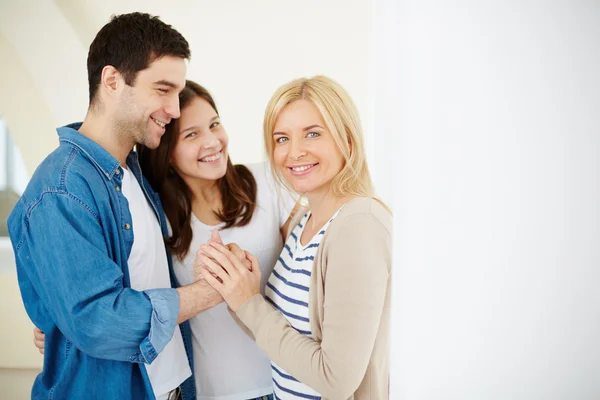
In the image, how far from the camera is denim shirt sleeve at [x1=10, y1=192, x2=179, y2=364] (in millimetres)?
1019

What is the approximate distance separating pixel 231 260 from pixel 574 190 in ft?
2.75

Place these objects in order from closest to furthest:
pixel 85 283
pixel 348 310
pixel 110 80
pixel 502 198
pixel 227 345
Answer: pixel 502 198 < pixel 348 310 < pixel 85 283 < pixel 110 80 < pixel 227 345

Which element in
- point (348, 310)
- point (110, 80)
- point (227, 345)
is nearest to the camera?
point (348, 310)

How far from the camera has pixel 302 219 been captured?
1312mm

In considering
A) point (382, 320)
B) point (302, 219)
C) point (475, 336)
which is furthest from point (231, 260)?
point (475, 336)

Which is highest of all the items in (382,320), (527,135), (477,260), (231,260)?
(527,135)

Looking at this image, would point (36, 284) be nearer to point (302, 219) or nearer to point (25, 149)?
point (302, 219)

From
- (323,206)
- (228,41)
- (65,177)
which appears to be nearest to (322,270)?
(323,206)

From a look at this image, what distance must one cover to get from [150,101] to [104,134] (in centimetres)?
15

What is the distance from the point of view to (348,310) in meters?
0.90

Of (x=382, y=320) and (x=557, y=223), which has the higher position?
(x=557, y=223)

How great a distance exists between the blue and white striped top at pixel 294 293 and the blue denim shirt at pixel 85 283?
0.26 metres

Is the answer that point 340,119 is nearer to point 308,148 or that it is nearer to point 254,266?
point 308,148


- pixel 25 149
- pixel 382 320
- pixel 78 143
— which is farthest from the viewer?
pixel 25 149
